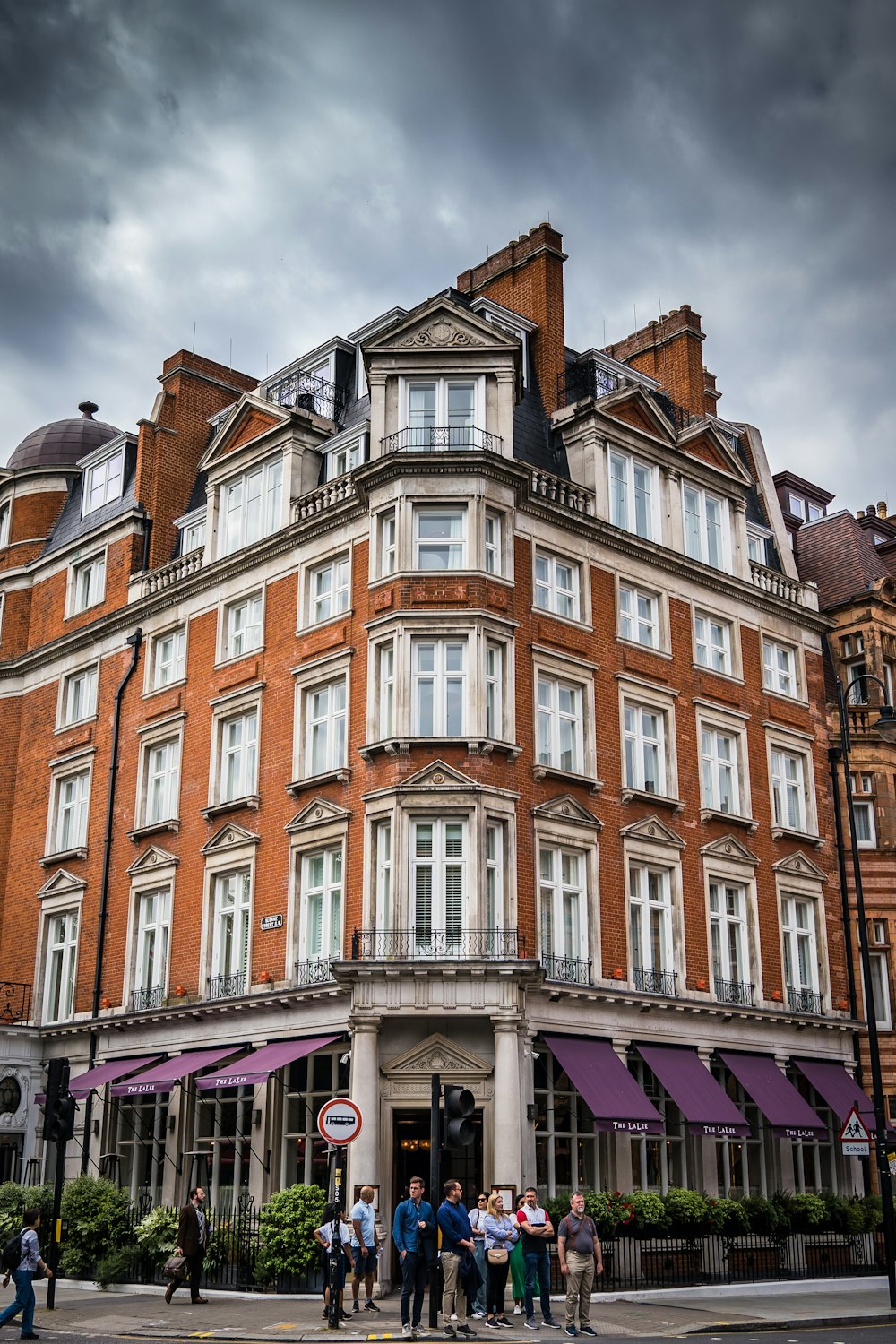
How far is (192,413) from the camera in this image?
4012cm

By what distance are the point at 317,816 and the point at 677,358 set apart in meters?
18.2

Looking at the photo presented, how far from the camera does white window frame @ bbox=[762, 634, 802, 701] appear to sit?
3650 centimetres

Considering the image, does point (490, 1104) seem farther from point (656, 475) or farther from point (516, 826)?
point (656, 475)

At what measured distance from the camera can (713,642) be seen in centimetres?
3531

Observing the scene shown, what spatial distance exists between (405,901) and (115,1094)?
9469 mm

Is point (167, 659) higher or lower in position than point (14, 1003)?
higher

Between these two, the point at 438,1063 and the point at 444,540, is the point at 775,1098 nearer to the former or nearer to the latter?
the point at 438,1063

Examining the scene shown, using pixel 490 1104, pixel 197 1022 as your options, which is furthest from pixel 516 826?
pixel 197 1022

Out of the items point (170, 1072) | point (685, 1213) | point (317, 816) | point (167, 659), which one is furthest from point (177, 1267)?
point (167, 659)

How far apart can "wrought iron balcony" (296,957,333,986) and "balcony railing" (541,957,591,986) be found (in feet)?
14.2

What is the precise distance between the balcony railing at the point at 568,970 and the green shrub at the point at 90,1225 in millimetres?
9450

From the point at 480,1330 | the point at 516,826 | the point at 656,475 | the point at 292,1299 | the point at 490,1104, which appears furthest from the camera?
the point at 656,475

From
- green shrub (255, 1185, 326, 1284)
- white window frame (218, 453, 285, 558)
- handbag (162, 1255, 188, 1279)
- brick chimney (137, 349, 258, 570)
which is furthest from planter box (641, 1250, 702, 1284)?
brick chimney (137, 349, 258, 570)

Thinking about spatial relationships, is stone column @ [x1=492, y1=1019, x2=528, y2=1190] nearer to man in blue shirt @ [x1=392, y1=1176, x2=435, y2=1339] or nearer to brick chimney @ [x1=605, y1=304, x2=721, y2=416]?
man in blue shirt @ [x1=392, y1=1176, x2=435, y2=1339]
